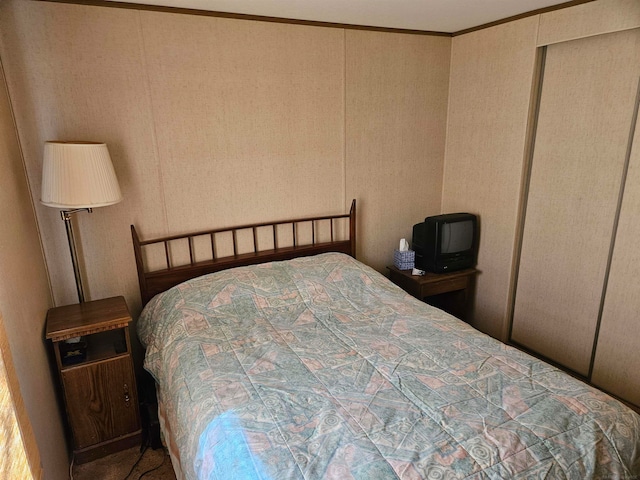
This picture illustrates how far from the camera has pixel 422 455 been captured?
1323 mm

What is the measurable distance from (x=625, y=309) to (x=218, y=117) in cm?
270

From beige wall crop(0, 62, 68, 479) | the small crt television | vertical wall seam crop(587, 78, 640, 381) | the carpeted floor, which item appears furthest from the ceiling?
the carpeted floor

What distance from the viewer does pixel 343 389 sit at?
169cm

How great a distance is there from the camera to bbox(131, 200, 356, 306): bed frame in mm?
2555

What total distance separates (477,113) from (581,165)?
2.84 ft

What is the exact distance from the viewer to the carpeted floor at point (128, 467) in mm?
2076

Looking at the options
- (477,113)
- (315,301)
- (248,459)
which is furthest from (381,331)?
(477,113)

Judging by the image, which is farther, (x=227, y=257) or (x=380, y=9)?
(x=227, y=257)

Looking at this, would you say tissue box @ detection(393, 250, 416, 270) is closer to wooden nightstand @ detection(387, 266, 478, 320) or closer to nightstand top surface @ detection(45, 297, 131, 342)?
wooden nightstand @ detection(387, 266, 478, 320)

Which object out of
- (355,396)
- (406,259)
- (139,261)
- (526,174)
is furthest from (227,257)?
(526,174)

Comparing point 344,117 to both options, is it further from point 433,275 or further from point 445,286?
point 445,286

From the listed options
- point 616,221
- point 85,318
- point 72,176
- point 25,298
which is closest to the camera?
point 25,298

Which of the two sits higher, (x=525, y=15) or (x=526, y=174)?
(x=525, y=15)

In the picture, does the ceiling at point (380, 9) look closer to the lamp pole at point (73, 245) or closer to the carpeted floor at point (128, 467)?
the lamp pole at point (73, 245)
